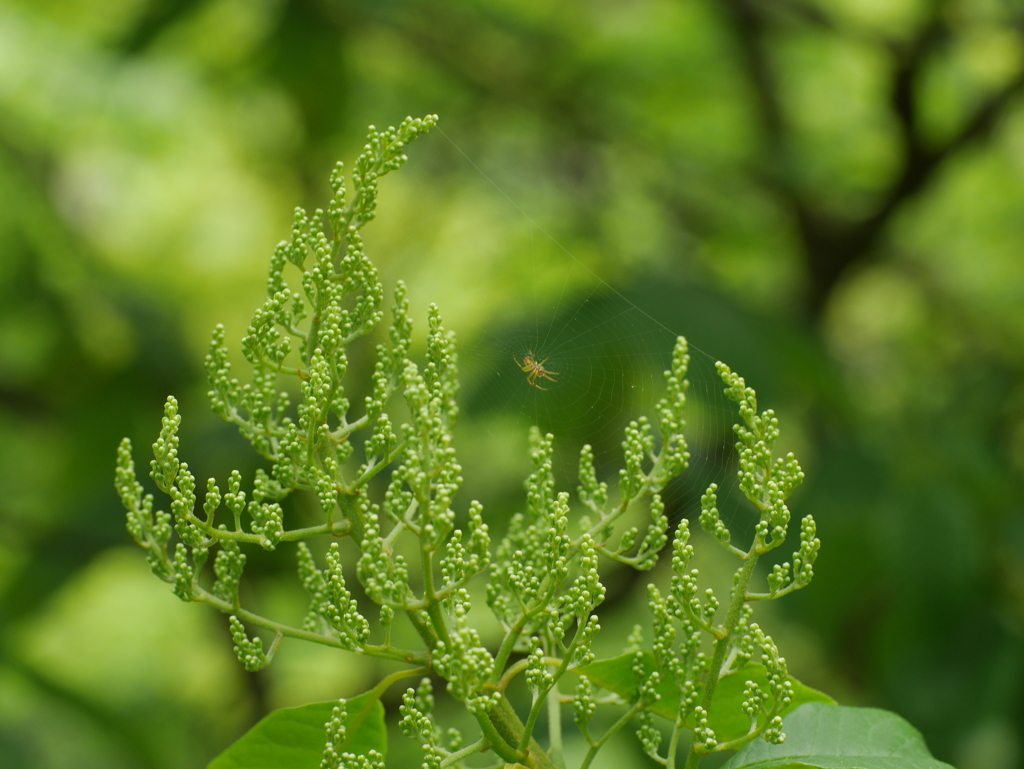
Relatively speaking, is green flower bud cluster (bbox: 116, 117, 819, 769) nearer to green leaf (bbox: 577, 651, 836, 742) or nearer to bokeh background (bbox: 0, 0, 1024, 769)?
green leaf (bbox: 577, 651, 836, 742)

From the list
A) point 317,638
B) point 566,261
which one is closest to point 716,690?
point 317,638

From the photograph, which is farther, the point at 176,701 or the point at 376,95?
the point at 176,701

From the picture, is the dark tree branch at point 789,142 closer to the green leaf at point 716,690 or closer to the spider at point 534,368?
the spider at point 534,368

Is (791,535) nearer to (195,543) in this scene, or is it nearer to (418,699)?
(418,699)

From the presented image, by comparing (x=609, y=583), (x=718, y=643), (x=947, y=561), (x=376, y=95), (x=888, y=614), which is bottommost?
(x=609, y=583)

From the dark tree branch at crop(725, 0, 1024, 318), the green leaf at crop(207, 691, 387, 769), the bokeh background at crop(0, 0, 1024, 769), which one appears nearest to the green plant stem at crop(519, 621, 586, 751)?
the green leaf at crop(207, 691, 387, 769)

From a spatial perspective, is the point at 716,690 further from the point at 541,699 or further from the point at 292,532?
the point at 292,532

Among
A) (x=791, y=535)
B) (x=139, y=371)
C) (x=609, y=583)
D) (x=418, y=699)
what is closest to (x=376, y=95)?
(x=139, y=371)
